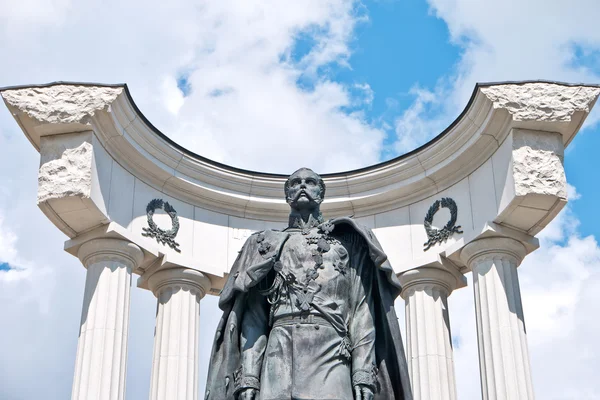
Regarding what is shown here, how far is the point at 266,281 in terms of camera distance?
13.2m

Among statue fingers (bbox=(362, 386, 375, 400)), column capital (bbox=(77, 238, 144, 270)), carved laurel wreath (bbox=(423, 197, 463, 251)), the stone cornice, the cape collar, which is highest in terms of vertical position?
the stone cornice

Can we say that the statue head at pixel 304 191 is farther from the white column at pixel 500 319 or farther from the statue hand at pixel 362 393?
the white column at pixel 500 319

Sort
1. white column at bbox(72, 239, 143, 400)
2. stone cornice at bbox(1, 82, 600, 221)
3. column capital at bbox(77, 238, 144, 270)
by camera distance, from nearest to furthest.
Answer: white column at bbox(72, 239, 143, 400) < stone cornice at bbox(1, 82, 600, 221) < column capital at bbox(77, 238, 144, 270)

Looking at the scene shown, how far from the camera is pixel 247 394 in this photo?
12.3 m

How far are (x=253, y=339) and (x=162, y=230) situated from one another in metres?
15.8

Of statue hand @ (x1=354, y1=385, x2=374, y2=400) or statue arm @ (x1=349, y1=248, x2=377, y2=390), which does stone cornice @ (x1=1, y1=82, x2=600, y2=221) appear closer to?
statue arm @ (x1=349, y1=248, x2=377, y2=390)

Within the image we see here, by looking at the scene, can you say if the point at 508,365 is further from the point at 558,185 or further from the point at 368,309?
the point at 368,309

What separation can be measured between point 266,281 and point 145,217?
15306 millimetres

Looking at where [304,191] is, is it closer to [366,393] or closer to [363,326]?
[363,326]

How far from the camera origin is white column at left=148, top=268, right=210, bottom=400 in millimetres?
27047

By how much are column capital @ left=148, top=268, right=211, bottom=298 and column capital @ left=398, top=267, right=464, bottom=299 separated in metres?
5.93

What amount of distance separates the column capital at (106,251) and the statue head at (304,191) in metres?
13.2

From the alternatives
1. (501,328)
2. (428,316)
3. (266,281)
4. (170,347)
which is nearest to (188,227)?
(170,347)

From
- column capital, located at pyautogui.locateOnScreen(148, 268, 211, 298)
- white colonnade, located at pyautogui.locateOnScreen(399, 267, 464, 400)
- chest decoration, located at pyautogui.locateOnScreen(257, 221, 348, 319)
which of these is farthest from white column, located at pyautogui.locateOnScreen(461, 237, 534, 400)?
chest decoration, located at pyautogui.locateOnScreen(257, 221, 348, 319)
